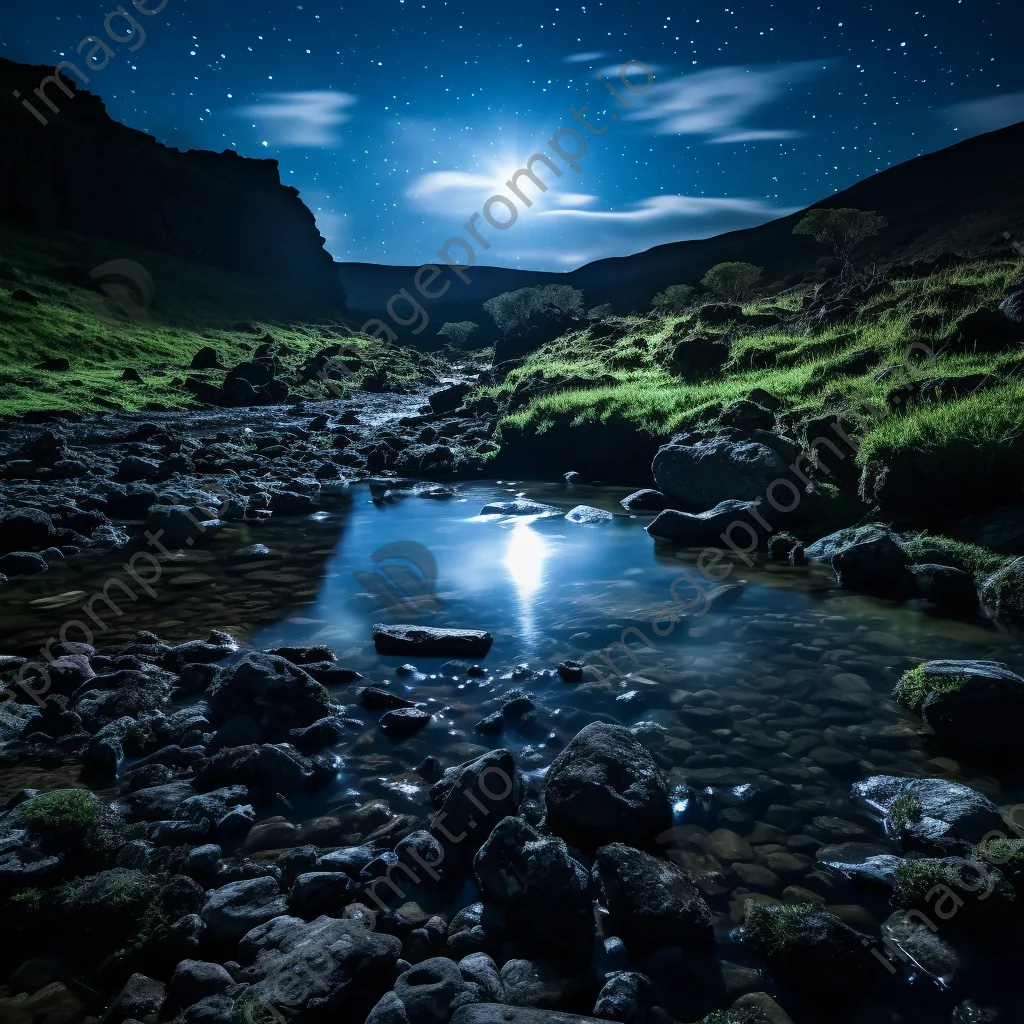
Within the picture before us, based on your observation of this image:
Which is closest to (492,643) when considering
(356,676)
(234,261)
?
(356,676)

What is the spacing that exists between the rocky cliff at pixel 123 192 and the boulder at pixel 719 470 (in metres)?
130

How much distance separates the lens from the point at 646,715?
23.2 ft

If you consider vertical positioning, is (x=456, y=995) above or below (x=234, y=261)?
below

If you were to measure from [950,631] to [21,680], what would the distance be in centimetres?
1168

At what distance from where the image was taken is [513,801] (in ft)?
17.3

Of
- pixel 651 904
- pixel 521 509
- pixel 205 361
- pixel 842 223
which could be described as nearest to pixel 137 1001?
pixel 651 904

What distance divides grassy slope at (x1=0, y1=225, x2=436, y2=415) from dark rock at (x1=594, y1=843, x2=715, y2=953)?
3842cm

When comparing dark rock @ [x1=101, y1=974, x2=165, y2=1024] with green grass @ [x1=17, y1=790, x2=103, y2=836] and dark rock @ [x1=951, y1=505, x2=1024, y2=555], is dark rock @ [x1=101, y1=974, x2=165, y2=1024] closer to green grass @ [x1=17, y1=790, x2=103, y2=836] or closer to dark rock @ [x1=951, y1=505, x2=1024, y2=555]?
green grass @ [x1=17, y1=790, x2=103, y2=836]

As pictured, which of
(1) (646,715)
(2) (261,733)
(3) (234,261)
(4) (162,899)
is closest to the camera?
(4) (162,899)

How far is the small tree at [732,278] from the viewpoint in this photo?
95.4 m

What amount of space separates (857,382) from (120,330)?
7836 cm

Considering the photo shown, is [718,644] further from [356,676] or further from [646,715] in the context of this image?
[356,676]

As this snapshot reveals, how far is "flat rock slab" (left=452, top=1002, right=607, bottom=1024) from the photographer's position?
3188 mm

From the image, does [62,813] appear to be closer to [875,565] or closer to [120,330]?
[875,565]
